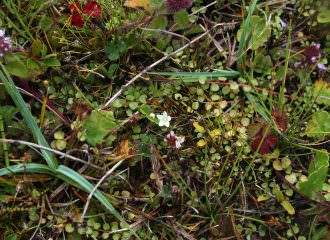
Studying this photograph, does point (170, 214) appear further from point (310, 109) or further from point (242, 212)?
point (310, 109)

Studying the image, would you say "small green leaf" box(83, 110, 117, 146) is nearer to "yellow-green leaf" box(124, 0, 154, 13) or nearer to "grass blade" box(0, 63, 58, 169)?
"grass blade" box(0, 63, 58, 169)

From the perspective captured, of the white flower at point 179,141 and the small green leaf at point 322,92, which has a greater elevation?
the small green leaf at point 322,92

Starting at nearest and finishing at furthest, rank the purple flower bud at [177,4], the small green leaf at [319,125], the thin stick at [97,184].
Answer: the thin stick at [97,184] → the small green leaf at [319,125] → the purple flower bud at [177,4]

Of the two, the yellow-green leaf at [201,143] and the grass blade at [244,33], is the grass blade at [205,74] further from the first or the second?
the yellow-green leaf at [201,143]

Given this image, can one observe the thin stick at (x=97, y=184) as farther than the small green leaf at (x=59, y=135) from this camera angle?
No

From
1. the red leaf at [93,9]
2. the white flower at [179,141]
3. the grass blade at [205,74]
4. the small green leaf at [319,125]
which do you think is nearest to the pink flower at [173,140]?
the white flower at [179,141]

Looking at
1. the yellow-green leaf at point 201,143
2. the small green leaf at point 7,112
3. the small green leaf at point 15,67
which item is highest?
the small green leaf at point 15,67

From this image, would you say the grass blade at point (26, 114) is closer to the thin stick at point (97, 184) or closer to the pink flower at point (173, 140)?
the thin stick at point (97, 184)

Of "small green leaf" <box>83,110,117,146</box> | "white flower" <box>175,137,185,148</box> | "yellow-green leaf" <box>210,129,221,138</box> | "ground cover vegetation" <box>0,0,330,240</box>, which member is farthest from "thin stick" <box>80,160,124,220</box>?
"yellow-green leaf" <box>210,129,221,138</box>

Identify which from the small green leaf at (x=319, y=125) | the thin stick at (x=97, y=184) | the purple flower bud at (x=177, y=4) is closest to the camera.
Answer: the thin stick at (x=97, y=184)
